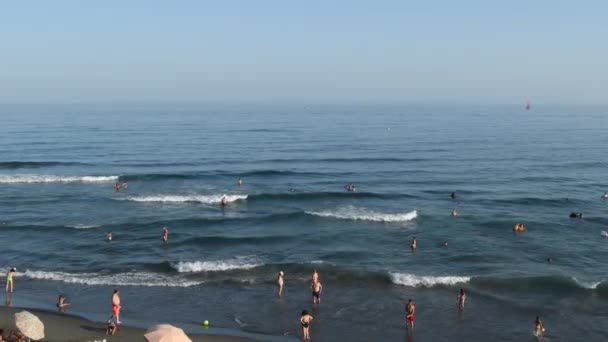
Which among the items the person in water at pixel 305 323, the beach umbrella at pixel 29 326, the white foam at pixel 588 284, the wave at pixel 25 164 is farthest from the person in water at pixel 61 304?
the wave at pixel 25 164

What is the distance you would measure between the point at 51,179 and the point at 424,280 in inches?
1579

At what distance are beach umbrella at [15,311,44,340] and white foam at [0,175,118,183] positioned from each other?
126 ft

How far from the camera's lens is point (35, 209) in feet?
142

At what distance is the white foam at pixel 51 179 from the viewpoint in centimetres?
5378

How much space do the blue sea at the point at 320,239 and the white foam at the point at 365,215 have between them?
0.15 m

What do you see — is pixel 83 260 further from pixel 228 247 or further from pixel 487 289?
pixel 487 289

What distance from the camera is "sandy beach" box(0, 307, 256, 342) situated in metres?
20.6

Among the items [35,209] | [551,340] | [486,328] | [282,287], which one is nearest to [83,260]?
[282,287]

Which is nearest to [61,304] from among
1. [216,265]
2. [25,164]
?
[216,265]

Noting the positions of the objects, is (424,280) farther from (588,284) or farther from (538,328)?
(588,284)

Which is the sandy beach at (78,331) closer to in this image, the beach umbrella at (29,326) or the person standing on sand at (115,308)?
the person standing on sand at (115,308)

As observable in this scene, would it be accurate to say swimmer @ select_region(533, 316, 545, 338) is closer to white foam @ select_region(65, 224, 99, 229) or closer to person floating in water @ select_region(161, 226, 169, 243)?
person floating in water @ select_region(161, 226, 169, 243)

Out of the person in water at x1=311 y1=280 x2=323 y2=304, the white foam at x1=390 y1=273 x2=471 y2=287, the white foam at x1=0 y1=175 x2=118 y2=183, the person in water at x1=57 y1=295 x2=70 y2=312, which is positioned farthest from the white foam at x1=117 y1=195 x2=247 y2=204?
the person in water at x1=57 y1=295 x2=70 y2=312

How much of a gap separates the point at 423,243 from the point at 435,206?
9.88 metres
